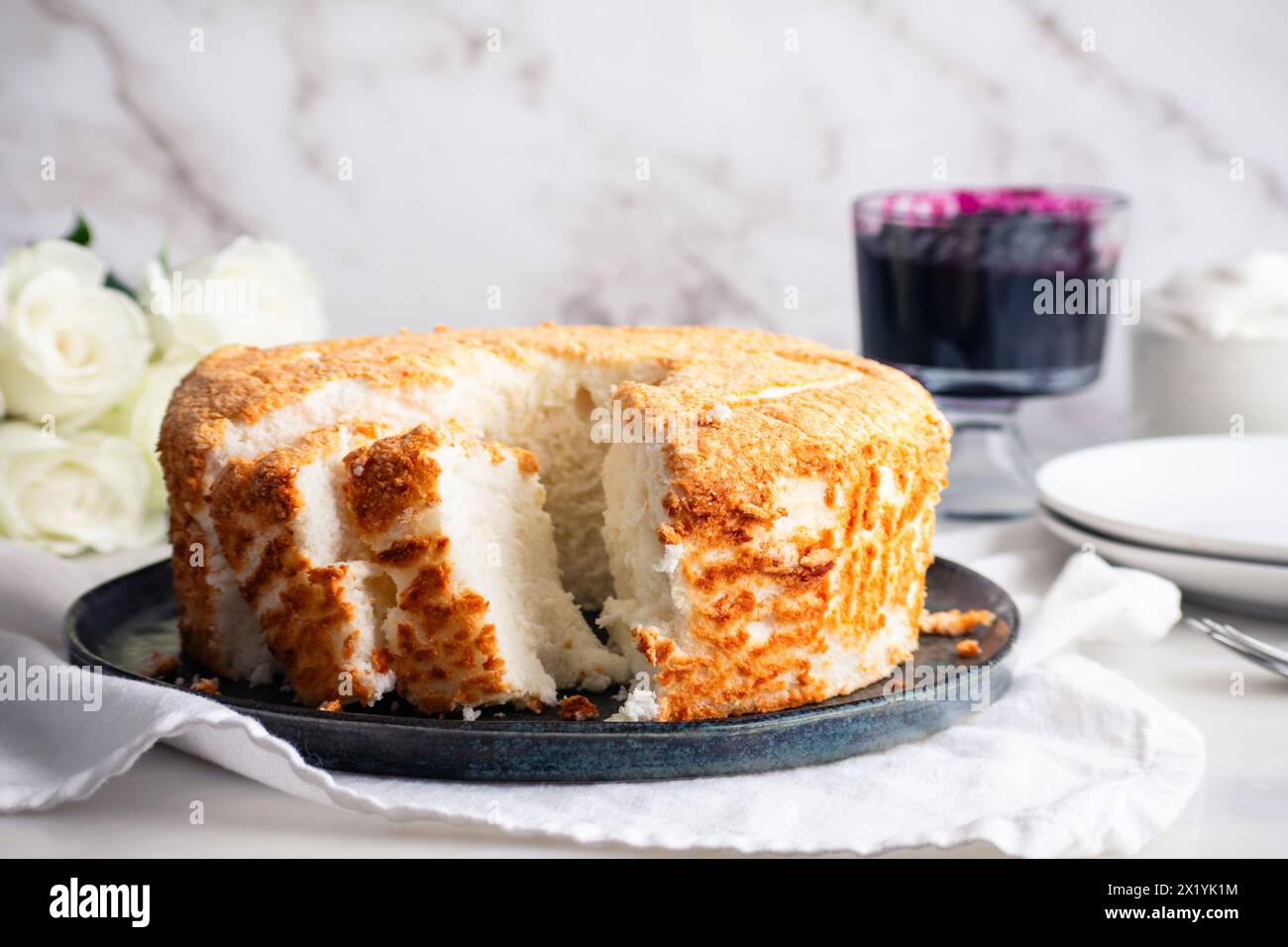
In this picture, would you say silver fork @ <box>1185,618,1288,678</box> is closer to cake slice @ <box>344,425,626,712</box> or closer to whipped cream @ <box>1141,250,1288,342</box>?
cake slice @ <box>344,425,626,712</box>

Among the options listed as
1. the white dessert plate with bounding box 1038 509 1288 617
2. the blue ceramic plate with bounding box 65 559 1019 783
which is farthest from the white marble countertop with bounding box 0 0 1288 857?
the blue ceramic plate with bounding box 65 559 1019 783

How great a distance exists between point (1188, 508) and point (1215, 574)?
55cm

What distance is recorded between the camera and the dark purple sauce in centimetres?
288

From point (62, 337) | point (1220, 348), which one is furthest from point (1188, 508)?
point (62, 337)

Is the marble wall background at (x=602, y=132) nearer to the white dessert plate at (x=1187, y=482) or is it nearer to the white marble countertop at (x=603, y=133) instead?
the white marble countertop at (x=603, y=133)

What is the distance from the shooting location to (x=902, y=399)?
208 centimetres

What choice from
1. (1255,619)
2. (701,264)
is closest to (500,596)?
(1255,619)

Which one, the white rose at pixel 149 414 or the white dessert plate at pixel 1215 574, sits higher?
the white rose at pixel 149 414

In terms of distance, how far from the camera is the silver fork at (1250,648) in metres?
2.02

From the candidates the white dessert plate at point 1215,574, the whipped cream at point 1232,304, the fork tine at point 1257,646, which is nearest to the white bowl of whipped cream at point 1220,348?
the whipped cream at point 1232,304

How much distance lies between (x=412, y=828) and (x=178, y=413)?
30.3 inches

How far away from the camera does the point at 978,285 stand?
290 centimetres

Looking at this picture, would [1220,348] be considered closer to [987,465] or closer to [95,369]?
[987,465]

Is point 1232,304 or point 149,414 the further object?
point 1232,304
